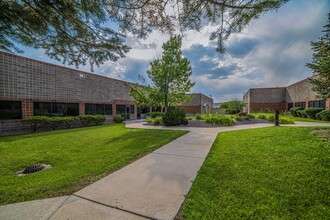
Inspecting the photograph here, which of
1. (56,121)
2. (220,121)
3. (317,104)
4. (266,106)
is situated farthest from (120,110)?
(266,106)

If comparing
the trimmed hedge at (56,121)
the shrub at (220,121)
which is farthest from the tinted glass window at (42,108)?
the shrub at (220,121)

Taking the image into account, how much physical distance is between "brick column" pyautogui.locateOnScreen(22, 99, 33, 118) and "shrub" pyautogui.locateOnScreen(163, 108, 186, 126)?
9988 mm

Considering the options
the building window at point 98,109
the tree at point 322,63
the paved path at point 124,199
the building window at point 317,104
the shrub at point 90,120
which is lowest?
the paved path at point 124,199

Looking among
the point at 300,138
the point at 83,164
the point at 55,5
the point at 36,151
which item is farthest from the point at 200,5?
the point at 36,151

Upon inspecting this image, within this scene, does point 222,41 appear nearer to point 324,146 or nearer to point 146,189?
point 146,189

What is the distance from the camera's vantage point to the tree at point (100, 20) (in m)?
3.11

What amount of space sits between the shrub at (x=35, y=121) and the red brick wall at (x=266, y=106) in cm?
3015

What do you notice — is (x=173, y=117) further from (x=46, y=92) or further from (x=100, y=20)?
(x=46, y=92)

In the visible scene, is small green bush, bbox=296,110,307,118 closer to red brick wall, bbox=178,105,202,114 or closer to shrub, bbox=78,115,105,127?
red brick wall, bbox=178,105,202,114

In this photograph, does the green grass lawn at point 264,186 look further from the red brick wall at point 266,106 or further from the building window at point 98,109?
the red brick wall at point 266,106

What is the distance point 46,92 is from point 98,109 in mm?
5226

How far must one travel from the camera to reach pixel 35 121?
10.1 meters

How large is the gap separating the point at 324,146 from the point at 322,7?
12.7 feet

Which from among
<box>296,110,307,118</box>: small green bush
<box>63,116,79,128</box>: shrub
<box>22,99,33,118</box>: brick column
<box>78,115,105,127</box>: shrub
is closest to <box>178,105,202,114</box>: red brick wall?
<box>296,110,307,118</box>: small green bush
